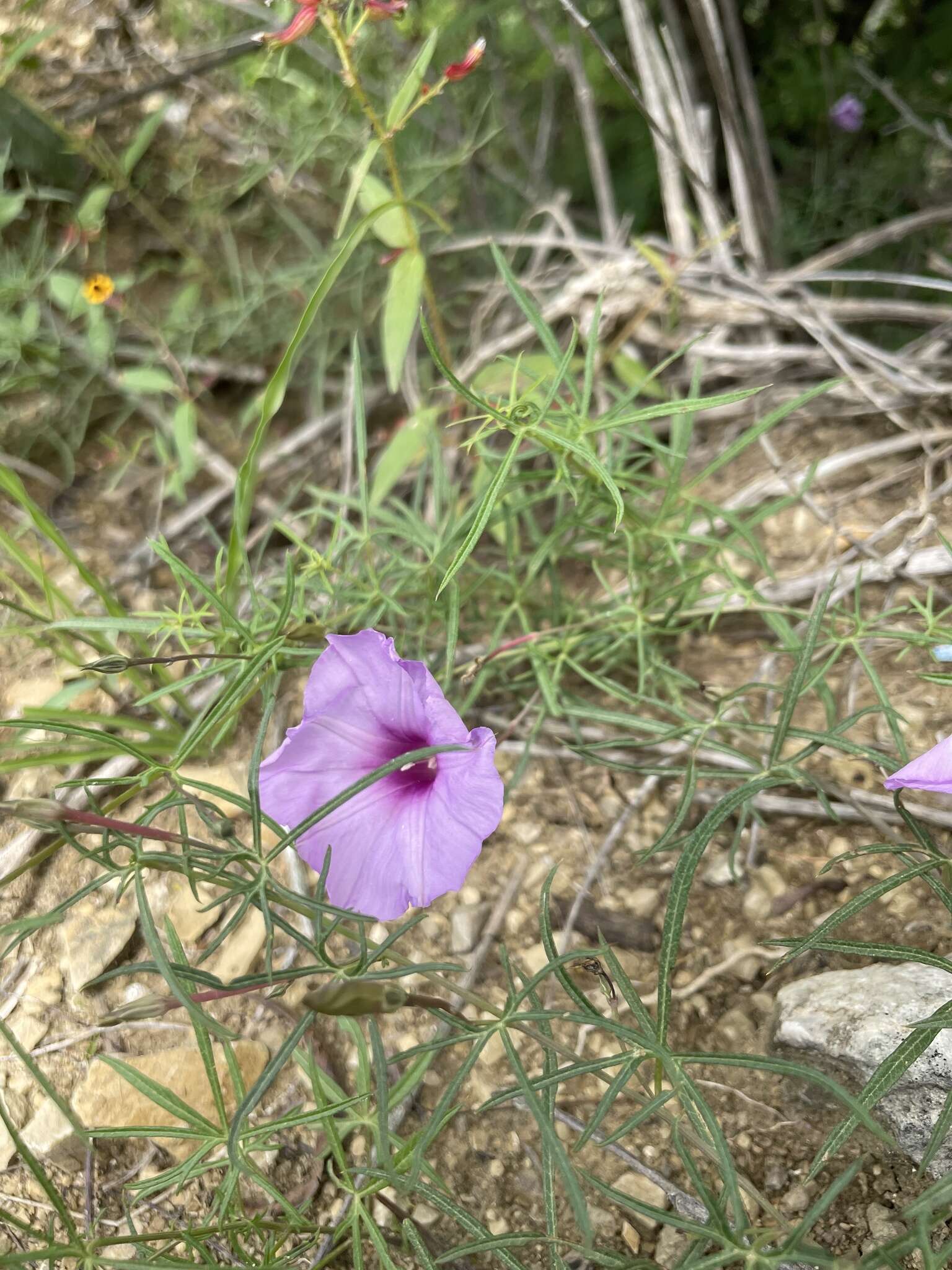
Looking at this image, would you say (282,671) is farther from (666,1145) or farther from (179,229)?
(179,229)

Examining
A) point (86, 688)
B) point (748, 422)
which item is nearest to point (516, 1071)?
point (86, 688)

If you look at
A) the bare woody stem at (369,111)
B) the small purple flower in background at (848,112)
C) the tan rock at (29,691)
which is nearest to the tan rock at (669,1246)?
the bare woody stem at (369,111)

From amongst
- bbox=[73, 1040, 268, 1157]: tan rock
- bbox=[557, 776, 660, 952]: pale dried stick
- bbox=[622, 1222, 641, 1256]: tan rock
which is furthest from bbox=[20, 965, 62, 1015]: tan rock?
bbox=[622, 1222, 641, 1256]: tan rock

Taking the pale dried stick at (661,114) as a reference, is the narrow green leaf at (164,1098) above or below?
below

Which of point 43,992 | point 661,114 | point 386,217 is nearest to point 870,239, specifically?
point 661,114

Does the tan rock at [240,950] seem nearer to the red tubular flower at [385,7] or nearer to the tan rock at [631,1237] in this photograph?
the tan rock at [631,1237]

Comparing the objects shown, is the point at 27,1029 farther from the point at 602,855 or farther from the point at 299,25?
the point at 299,25
